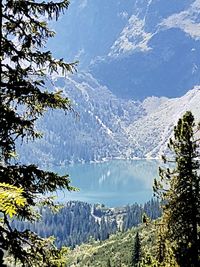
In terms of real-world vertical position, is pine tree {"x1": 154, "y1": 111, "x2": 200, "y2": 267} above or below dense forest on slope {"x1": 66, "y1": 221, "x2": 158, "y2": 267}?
above

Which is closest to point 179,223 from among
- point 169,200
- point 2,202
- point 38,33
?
point 169,200

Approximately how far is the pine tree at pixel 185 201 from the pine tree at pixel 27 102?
10817 millimetres

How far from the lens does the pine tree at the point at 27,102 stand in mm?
12781

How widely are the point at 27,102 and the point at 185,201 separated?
12232 mm

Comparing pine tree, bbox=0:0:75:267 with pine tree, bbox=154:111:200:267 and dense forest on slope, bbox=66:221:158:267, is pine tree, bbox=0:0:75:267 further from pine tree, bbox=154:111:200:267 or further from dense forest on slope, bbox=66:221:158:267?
dense forest on slope, bbox=66:221:158:267

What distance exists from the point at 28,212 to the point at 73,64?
472 centimetres

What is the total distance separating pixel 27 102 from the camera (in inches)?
539

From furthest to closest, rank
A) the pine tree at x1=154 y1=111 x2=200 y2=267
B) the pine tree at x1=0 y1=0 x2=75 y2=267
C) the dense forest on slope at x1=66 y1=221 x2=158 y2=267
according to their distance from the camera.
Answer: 1. the dense forest on slope at x1=66 y1=221 x2=158 y2=267
2. the pine tree at x1=154 y1=111 x2=200 y2=267
3. the pine tree at x1=0 y1=0 x2=75 y2=267

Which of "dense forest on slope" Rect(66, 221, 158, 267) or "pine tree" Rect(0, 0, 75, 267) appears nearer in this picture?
"pine tree" Rect(0, 0, 75, 267)

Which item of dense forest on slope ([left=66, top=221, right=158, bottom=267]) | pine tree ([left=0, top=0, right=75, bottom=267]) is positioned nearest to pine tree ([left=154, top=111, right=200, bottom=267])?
pine tree ([left=0, top=0, right=75, bottom=267])

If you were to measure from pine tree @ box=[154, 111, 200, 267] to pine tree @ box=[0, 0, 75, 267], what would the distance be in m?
10.8

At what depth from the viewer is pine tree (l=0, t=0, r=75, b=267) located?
503 inches

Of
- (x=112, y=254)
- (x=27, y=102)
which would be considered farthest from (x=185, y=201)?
(x=112, y=254)

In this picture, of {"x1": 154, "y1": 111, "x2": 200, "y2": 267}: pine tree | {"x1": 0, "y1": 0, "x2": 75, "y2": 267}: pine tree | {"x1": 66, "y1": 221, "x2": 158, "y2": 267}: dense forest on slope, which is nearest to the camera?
{"x1": 0, "y1": 0, "x2": 75, "y2": 267}: pine tree
